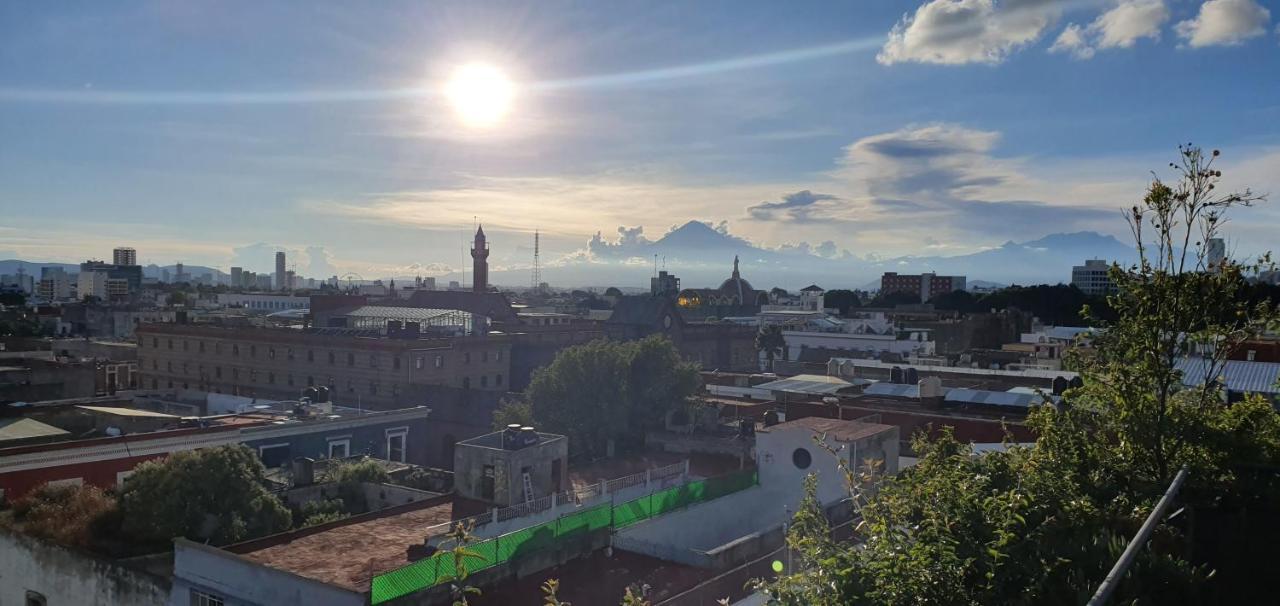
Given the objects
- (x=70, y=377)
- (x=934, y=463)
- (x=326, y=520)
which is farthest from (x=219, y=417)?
(x=934, y=463)

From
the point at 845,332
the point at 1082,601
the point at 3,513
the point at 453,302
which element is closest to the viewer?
the point at 1082,601

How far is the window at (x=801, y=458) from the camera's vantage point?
24.3 meters

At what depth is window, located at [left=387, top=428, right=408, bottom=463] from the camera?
34.9m

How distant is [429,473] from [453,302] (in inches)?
1999

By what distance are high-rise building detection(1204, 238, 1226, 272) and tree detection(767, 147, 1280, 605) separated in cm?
14

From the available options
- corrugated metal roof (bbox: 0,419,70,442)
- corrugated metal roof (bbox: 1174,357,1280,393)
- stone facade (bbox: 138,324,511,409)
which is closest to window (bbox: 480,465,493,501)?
corrugated metal roof (bbox: 0,419,70,442)

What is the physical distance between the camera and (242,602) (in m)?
16.4

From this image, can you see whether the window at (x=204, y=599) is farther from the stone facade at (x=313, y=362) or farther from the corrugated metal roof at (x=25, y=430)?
the stone facade at (x=313, y=362)

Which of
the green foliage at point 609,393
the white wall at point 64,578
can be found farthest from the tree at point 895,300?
the white wall at point 64,578

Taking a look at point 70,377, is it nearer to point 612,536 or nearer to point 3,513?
point 3,513

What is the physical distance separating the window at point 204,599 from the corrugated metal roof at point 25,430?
42.3 feet

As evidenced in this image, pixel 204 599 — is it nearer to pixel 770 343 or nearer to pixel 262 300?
pixel 770 343

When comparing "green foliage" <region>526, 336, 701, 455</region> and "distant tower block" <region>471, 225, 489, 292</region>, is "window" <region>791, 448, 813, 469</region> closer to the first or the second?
"green foliage" <region>526, 336, 701, 455</region>

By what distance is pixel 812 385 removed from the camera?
37562 mm
